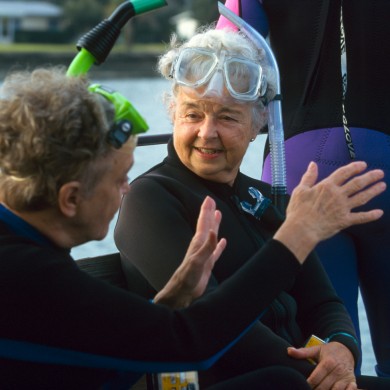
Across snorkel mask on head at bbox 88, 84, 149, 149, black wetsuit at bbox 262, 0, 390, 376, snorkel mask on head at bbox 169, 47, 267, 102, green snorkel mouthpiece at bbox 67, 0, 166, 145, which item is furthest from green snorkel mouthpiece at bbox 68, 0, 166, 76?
black wetsuit at bbox 262, 0, 390, 376

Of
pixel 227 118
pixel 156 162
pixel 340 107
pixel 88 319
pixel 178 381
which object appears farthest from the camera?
pixel 156 162

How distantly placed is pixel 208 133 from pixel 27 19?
5131 cm

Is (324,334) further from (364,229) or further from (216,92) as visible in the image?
(216,92)

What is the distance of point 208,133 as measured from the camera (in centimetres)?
219

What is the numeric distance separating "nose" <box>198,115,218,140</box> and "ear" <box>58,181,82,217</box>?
2.34 ft

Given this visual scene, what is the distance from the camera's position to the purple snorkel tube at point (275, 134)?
2283 mm

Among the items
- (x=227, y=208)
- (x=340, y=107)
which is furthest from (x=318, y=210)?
(x=340, y=107)

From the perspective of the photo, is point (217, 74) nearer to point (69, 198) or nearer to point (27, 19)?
point (69, 198)

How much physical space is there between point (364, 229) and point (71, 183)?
1047mm

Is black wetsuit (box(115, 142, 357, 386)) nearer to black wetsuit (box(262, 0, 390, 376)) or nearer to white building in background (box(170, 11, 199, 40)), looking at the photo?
black wetsuit (box(262, 0, 390, 376))

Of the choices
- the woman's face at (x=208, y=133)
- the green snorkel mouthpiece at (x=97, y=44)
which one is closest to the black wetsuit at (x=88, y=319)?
the green snorkel mouthpiece at (x=97, y=44)

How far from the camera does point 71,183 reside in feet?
4.89

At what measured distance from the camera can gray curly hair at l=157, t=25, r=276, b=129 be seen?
86.8 inches

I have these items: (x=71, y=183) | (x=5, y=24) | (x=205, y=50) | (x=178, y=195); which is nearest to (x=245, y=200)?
(x=178, y=195)
